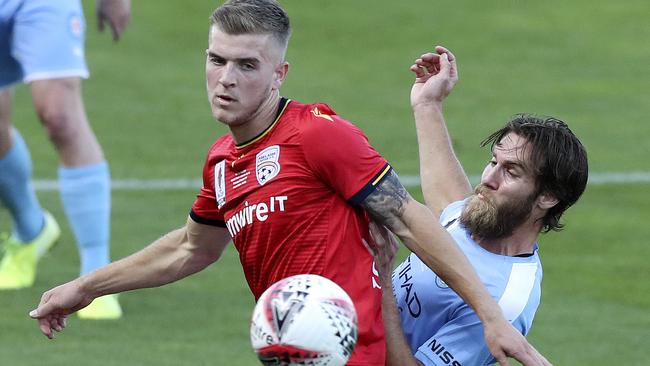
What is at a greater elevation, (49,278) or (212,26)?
(212,26)

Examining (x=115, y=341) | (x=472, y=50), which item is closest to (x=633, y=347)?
(x=115, y=341)

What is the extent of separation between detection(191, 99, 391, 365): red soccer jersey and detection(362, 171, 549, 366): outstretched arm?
0.24 feet

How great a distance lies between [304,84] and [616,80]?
3.26 m

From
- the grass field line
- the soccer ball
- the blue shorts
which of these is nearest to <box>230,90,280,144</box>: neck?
the soccer ball

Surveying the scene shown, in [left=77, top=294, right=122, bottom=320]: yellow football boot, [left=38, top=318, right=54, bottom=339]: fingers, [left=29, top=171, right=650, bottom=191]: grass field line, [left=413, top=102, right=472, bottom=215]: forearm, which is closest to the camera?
[left=38, top=318, right=54, bottom=339]: fingers

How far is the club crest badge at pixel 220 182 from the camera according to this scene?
16.7ft

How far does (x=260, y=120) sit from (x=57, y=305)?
1.08m

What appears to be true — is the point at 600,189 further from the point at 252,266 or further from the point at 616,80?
the point at 252,266

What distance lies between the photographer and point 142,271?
5445mm

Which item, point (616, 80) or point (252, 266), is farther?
point (616, 80)

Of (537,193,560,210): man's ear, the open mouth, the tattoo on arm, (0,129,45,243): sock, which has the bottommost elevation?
(0,129,45,243): sock

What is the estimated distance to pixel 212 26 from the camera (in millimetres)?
4969

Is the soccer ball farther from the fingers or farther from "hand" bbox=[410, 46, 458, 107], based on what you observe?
"hand" bbox=[410, 46, 458, 107]

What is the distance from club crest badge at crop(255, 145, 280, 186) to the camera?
4.89m
